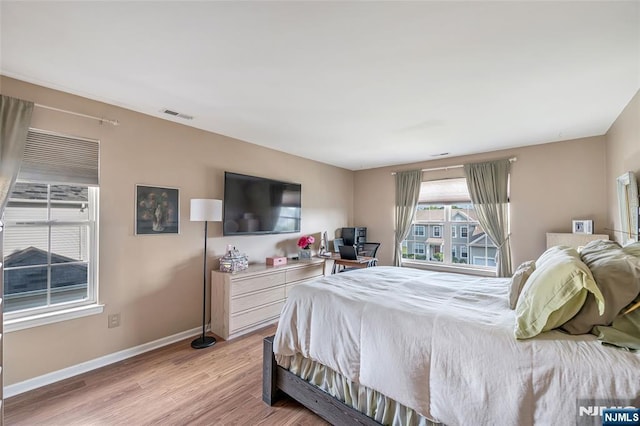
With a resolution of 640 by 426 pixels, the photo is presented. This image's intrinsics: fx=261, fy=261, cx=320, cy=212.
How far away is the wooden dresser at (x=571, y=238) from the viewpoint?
3166 millimetres

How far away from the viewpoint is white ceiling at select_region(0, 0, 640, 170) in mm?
1427

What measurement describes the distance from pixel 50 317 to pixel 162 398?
1196 mm

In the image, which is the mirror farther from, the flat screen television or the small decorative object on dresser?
the flat screen television

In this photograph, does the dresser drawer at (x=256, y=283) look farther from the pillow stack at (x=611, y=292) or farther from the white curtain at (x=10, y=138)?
the pillow stack at (x=611, y=292)

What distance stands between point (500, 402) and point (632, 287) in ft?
2.50

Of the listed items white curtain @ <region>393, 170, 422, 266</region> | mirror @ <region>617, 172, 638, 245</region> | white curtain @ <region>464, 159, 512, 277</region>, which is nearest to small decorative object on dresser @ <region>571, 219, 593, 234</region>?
mirror @ <region>617, 172, 638, 245</region>

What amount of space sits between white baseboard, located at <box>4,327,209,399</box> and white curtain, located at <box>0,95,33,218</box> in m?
1.38

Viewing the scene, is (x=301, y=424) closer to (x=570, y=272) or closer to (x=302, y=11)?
(x=570, y=272)

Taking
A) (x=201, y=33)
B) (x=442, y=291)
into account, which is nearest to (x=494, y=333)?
(x=442, y=291)

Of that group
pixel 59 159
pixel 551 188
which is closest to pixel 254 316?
pixel 59 159

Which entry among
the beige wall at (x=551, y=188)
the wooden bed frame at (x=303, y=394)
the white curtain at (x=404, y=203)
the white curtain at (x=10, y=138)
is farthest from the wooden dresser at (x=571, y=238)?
the white curtain at (x=10, y=138)

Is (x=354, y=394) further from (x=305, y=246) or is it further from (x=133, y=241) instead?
(x=305, y=246)

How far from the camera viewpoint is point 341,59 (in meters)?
1.82

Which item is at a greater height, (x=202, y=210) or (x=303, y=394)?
(x=202, y=210)
